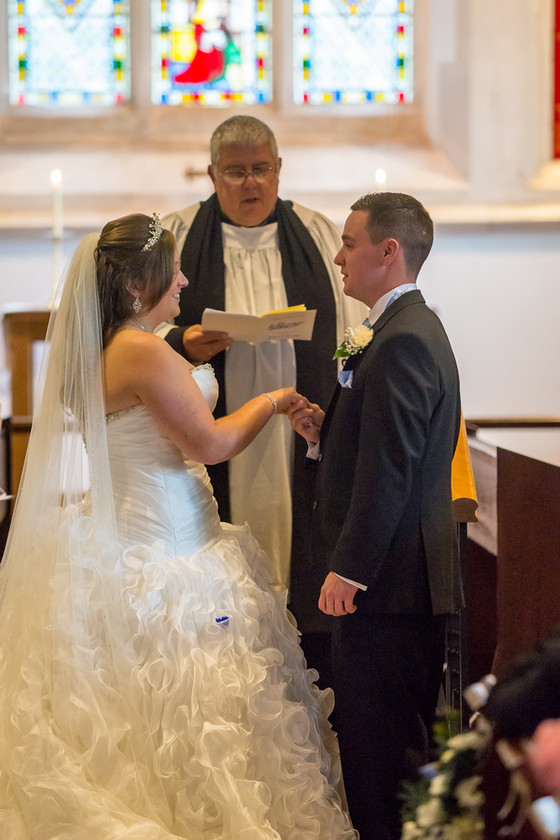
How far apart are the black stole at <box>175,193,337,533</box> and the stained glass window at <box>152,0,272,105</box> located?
4669 mm

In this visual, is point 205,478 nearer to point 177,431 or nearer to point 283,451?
point 177,431

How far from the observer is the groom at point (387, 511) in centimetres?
271

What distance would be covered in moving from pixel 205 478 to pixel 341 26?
6173 mm

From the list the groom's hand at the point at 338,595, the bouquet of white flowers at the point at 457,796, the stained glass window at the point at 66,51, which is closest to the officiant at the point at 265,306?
the groom's hand at the point at 338,595

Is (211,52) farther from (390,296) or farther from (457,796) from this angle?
(457,796)

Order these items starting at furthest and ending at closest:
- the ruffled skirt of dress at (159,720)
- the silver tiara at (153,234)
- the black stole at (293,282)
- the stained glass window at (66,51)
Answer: the stained glass window at (66,51), the black stole at (293,282), the silver tiara at (153,234), the ruffled skirt of dress at (159,720)

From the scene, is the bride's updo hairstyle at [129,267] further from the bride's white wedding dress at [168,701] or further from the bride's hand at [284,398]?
the bride's hand at [284,398]

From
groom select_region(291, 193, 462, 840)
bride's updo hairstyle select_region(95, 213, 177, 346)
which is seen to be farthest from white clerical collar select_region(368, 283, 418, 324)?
bride's updo hairstyle select_region(95, 213, 177, 346)

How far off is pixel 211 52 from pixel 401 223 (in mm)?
6124

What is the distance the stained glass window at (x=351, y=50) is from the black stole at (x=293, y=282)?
472 centimetres

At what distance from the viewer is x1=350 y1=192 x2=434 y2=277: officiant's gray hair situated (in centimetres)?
288

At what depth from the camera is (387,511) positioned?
8.83 feet

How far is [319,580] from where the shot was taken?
367 centimetres

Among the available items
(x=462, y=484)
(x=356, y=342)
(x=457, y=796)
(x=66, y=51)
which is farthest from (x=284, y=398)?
(x=66, y=51)
